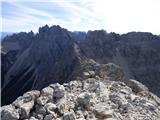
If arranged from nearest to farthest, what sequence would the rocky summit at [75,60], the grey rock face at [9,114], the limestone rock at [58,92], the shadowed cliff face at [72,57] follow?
the grey rock face at [9,114]
the limestone rock at [58,92]
the rocky summit at [75,60]
the shadowed cliff face at [72,57]

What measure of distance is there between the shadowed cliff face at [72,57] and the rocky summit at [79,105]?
3593 inches

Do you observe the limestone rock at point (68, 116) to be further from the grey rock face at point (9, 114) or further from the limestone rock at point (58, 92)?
the limestone rock at point (58, 92)

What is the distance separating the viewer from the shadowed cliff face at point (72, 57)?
131 m

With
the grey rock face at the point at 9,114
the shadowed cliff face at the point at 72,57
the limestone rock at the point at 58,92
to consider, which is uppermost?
the limestone rock at the point at 58,92

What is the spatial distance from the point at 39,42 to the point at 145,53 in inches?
2010

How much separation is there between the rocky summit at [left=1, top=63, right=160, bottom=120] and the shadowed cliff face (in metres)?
91.3

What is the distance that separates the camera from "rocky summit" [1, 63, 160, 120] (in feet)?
58.4

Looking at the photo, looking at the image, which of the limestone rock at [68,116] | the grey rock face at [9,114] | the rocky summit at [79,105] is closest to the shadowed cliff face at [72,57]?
the rocky summit at [79,105]

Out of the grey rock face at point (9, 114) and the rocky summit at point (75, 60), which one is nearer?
the grey rock face at point (9, 114)

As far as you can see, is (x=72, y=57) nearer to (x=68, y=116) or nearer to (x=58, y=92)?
(x=58, y=92)

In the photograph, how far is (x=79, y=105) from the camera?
1991 centimetres

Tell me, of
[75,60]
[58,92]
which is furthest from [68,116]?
[75,60]

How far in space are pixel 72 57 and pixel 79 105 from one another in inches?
4089

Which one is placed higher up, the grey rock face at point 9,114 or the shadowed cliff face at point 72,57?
the grey rock face at point 9,114
